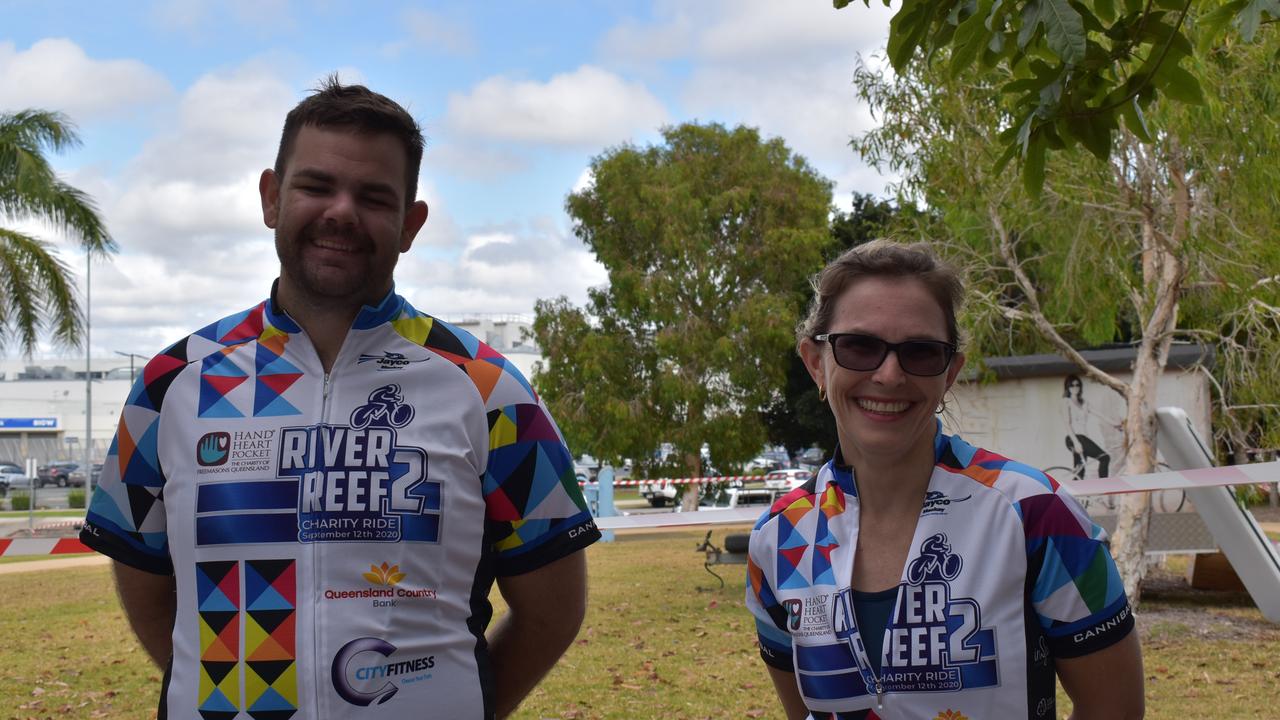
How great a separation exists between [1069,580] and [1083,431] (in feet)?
44.8

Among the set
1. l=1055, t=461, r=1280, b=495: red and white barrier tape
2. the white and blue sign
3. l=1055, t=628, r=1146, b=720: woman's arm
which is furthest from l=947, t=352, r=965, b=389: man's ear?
the white and blue sign

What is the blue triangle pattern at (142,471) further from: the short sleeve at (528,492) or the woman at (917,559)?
the woman at (917,559)

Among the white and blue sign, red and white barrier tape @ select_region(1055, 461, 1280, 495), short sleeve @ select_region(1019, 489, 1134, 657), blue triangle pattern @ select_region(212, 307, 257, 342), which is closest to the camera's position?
short sleeve @ select_region(1019, 489, 1134, 657)

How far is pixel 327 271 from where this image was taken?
8.38 ft

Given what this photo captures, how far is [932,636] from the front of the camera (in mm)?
2293

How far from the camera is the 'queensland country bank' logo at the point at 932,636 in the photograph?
227cm

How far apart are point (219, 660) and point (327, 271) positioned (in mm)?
828

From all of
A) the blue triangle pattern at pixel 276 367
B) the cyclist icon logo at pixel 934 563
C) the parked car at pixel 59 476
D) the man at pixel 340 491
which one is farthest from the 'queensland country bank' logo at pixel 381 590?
the parked car at pixel 59 476

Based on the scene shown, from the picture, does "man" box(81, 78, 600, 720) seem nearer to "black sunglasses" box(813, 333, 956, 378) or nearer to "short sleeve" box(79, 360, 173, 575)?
"short sleeve" box(79, 360, 173, 575)

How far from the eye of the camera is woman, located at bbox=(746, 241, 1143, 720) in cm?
227

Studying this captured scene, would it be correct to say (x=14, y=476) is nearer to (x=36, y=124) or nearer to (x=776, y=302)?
(x=36, y=124)

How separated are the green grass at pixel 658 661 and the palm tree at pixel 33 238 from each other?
8.95m

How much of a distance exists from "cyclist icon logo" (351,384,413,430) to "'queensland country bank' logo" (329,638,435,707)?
17.4 inches

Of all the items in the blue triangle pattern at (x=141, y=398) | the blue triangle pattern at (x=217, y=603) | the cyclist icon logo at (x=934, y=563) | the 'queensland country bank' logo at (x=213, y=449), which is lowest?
the blue triangle pattern at (x=217, y=603)
